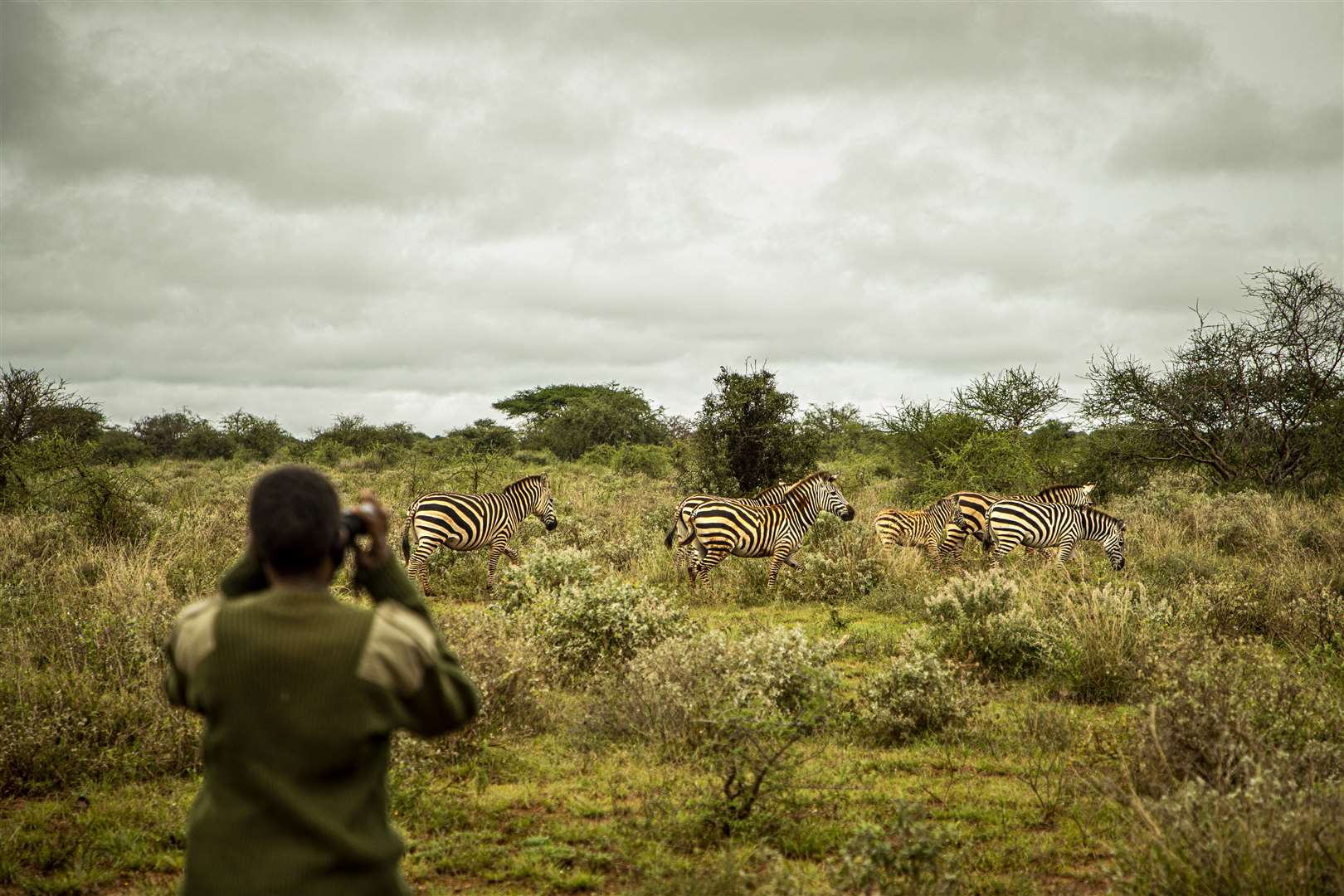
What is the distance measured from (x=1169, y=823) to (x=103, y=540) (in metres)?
13.5

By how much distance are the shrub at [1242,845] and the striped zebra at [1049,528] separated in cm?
1089

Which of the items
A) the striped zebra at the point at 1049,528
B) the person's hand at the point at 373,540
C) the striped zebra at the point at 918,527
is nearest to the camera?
the person's hand at the point at 373,540

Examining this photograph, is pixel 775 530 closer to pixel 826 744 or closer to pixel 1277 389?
pixel 826 744

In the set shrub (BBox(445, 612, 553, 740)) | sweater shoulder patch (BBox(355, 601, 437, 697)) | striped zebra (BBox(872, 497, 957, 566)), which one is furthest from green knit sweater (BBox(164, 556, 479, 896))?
striped zebra (BBox(872, 497, 957, 566))

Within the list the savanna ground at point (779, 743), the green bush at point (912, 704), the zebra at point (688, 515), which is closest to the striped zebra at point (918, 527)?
the zebra at point (688, 515)

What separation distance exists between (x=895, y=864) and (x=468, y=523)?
10943 mm

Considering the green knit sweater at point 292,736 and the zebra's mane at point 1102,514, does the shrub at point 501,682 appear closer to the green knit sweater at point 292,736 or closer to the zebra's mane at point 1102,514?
the green knit sweater at point 292,736

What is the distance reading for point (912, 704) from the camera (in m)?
7.65

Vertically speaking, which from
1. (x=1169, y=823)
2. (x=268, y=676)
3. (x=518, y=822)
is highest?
(x=268, y=676)

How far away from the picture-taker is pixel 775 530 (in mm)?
14742

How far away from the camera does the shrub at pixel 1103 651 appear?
27.8ft

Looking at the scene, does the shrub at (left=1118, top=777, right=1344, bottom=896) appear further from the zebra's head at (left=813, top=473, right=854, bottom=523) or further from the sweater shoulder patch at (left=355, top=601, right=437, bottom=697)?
the zebra's head at (left=813, top=473, right=854, bottom=523)

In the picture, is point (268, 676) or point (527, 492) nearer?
point (268, 676)

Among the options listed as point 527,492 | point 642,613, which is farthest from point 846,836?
point 527,492
